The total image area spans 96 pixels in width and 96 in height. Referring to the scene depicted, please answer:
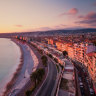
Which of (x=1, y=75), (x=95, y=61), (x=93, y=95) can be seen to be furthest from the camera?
(x=1, y=75)

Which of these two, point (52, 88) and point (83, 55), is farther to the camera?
point (83, 55)

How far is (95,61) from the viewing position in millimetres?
16734

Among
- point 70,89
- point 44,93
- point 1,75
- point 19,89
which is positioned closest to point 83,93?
point 70,89

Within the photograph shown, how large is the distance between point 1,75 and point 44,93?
1513cm

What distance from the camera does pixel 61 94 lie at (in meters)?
12.6

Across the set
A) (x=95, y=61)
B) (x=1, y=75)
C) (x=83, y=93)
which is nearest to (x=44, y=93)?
(x=83, y=93)

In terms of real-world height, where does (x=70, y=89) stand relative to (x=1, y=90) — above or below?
above

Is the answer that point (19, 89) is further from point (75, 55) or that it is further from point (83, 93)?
point (75, 55)

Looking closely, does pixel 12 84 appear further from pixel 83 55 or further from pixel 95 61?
pixel 83 55

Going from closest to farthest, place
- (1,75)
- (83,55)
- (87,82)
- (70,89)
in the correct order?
(70,89), (87,82), (1,75), (83,55)

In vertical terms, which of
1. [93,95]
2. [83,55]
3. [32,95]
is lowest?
[93,95]

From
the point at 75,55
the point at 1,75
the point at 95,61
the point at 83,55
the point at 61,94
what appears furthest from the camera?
the point at 75,55

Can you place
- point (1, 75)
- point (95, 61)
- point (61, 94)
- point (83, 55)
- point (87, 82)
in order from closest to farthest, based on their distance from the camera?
point (61, 94)
point (95, 61)
point (87, 82)
point (1, 75)
point (83, 55)

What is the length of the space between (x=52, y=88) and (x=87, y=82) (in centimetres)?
792
